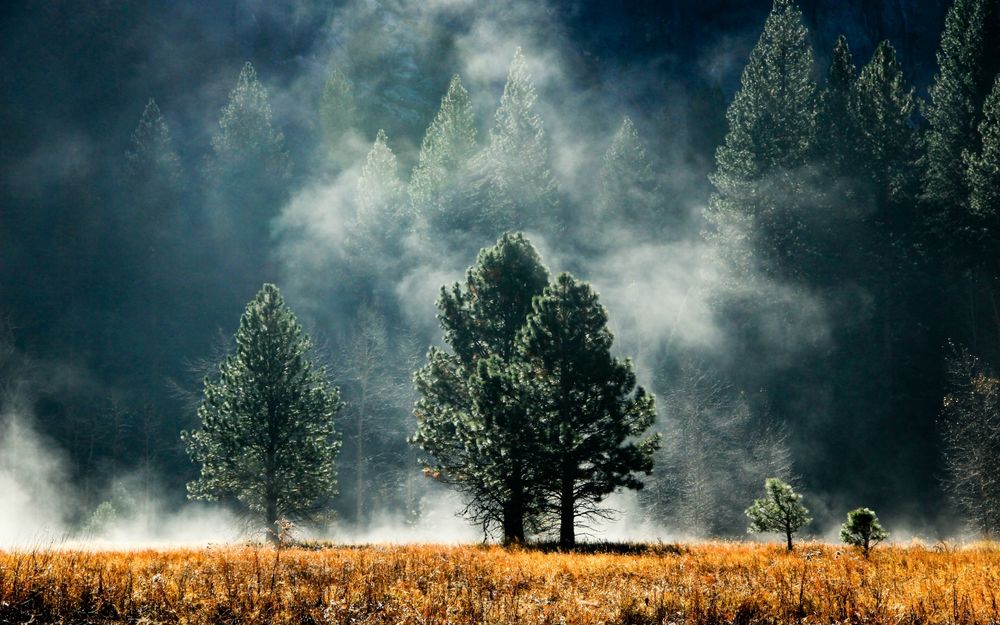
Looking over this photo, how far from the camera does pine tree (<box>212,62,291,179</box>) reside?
2778 inches

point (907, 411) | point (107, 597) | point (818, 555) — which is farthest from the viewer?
point (907, 411)

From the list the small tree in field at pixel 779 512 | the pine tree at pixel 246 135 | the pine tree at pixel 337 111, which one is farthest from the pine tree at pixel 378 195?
the small tree in field at pixel 779 512

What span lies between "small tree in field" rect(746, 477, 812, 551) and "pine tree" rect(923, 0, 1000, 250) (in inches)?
1485

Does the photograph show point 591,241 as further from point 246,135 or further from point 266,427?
point 246,135

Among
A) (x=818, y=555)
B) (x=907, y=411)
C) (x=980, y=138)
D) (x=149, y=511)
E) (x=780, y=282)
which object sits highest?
(x=980, y=138)

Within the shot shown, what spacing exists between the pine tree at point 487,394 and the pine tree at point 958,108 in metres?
37.0

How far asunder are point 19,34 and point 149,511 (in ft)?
312

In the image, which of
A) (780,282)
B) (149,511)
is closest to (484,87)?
(780,282)

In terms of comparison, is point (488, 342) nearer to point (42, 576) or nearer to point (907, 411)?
point (42, 576)

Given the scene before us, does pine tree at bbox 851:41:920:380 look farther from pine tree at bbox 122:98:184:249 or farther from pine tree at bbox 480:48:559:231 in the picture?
pine tree at bbox 122:98:184:249

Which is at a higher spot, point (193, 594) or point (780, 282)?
point (780, 282)

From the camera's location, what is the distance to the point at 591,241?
57781 millimetres

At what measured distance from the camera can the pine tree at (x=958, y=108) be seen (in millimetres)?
40844

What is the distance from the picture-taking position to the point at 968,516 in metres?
31.7
